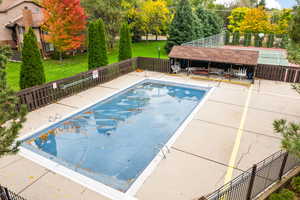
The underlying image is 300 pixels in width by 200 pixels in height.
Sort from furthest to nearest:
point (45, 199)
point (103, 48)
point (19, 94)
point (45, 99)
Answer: point (103, 48)
point (45, 99)
point (19, 94)
point (45, 199)

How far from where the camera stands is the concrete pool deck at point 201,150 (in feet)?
22.4

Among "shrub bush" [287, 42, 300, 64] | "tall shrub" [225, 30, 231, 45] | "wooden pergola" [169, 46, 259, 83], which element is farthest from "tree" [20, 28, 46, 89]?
"tall shrub" [225, 30, 231, 45]

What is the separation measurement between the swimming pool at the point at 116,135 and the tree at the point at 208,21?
68.0 ft

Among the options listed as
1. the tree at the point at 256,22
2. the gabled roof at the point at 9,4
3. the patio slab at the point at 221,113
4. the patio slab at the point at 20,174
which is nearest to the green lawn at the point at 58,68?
the gabled roof at the point at 9,4

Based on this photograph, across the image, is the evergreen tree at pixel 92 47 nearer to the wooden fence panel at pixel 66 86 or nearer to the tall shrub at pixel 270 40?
the wooden fence panel at pixel 66 86

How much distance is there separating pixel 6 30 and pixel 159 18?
21.1 meters

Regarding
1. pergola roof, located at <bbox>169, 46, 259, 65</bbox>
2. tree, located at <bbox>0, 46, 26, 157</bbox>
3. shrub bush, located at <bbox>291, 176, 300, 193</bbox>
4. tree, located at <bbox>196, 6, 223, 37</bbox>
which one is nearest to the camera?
tree, located at <bbox>0, 46, 26, 157</bbox>

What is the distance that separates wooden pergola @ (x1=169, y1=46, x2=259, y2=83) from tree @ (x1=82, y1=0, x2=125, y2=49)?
1193 cm

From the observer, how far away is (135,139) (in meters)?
10.9

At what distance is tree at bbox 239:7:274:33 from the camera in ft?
121

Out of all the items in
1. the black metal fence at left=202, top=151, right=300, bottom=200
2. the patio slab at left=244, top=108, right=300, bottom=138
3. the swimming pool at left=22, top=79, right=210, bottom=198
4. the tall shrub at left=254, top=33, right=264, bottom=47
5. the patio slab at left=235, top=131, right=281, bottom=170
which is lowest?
the swimming pool at left=22, top=79, right=210, bottom=198

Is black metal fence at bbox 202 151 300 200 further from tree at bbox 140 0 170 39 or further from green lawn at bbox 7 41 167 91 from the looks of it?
tree at bbox 140 0 170 39

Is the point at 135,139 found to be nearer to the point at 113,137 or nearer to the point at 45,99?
the point at 113,137

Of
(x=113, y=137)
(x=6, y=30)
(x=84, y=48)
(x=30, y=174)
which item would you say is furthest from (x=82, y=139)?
(x=6, y=30)
